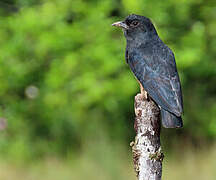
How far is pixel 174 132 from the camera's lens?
32.8 feet

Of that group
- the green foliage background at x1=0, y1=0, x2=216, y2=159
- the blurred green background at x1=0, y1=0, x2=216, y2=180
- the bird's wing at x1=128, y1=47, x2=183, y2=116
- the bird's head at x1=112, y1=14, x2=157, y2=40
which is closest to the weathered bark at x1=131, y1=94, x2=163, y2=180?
the bird's wing at x1=128, y1=47, x2=183, y2=116

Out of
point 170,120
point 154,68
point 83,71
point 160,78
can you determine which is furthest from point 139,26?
point 83,71

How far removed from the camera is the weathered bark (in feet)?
13.5

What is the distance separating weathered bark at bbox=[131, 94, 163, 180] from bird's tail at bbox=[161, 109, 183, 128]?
48 millimetres

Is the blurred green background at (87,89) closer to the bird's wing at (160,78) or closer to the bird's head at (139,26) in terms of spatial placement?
the bird's head at (139,26)

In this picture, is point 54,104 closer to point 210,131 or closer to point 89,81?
point 89,81

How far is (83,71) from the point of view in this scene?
8625 millimetres

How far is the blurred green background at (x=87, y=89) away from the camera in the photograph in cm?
830

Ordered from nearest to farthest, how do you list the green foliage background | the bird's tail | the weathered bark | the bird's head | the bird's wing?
the weathered bark < the bird's tail < the bird's wing < the bird's head < the green foliage background

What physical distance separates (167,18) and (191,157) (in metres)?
→ 2.30

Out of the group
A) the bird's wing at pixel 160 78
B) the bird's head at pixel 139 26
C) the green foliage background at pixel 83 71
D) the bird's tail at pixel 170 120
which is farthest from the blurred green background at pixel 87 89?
the bird's tail at pixel 170 120

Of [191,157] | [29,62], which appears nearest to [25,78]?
[29,62]

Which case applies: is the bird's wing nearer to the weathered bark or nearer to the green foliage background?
the weathered bark

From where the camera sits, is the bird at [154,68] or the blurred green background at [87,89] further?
the blurred green background at [87,89]
